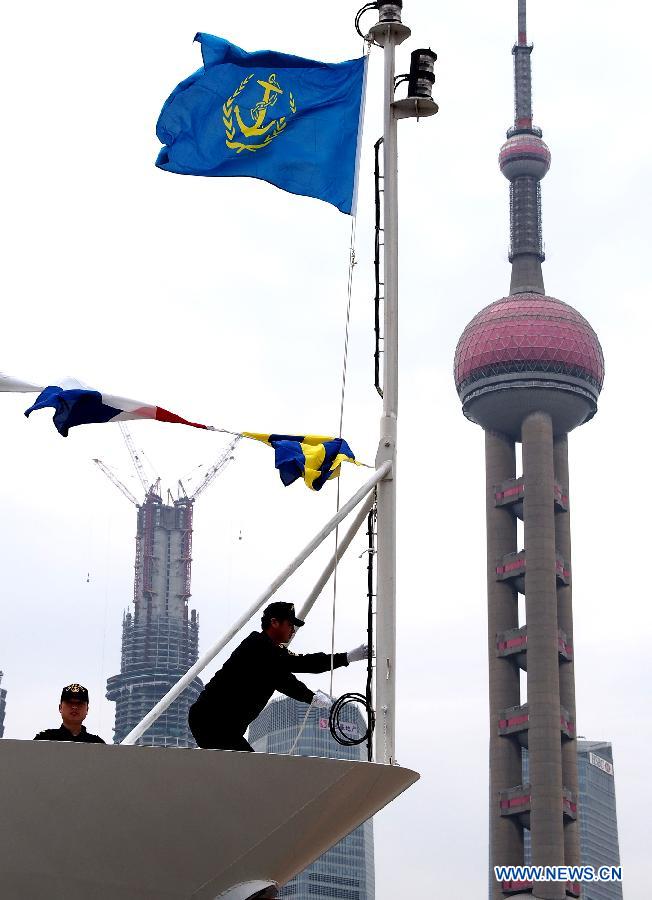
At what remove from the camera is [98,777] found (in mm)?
11672

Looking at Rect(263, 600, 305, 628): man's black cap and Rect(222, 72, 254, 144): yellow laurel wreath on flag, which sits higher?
Rect(222, 72, 254, 144): yellow laurel wreath on flag

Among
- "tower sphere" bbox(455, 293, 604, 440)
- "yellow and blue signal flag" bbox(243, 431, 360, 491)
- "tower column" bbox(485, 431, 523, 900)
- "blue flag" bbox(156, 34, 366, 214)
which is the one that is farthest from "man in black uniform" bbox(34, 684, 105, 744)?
"tower sphere" bbox(455, 293, 604, 440)

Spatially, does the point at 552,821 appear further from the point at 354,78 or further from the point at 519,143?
the point at 354,78

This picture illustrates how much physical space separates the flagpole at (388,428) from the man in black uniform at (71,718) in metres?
3.03

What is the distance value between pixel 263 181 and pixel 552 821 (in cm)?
15123

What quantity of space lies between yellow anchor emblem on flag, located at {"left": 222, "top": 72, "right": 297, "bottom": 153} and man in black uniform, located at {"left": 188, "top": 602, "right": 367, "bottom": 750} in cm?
597

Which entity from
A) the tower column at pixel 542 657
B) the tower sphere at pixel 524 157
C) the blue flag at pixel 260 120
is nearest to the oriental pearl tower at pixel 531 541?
the tower column at pixel 542 657

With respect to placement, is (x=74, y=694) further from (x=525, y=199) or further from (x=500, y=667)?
(x=525, y=199)

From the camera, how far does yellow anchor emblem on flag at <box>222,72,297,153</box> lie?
1677 centimetres

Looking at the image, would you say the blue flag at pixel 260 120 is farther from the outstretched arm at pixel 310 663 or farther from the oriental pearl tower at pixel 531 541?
the oriental pearl tower at pixel 531 541

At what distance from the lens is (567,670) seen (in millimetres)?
173375

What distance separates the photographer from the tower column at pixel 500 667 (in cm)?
16575

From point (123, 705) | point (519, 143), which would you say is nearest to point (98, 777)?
point (123, 705)

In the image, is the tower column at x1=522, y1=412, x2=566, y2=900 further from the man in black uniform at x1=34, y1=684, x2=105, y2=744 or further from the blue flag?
the man in black uniform at x1=34, y1=684, x2=105, y2=744
